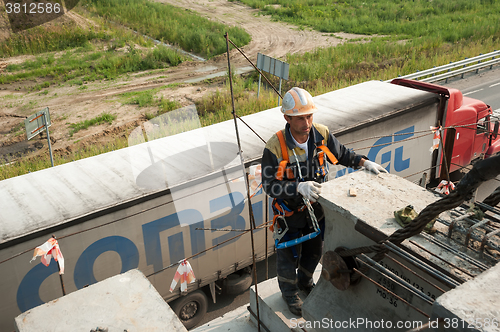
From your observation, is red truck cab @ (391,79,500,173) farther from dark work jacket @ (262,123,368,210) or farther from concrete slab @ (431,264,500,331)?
concrete slab @ (431,264,500,331)

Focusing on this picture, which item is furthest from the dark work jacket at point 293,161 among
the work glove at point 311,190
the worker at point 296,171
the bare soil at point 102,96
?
the bare soil at point 102,96

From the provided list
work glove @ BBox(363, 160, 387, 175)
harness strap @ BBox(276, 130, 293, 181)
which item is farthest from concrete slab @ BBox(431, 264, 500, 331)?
harness strap @ BBox(276, 130, 293, 181)

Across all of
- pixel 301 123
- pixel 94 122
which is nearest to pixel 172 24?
pixel 94 122

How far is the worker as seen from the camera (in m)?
3.95

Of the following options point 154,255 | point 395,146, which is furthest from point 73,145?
point 395,146

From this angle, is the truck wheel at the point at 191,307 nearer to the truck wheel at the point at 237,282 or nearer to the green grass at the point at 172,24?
the truck wheel at the point at 237,282

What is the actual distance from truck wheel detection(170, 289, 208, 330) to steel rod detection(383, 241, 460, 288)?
234 inches

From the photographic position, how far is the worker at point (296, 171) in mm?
3947

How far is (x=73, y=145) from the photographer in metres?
15.8

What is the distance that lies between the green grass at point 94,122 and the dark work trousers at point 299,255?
588 inches

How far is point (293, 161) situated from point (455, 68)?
863 inches

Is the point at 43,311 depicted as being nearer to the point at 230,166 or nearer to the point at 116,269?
the point at 116,269

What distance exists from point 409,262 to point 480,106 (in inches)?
396

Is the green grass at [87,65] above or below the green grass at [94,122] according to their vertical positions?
above
